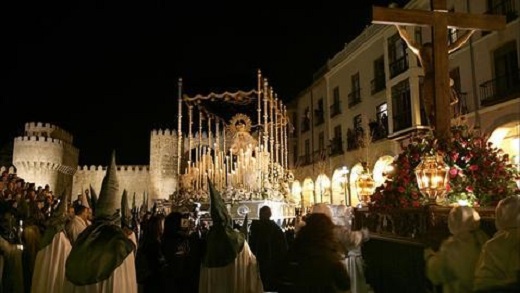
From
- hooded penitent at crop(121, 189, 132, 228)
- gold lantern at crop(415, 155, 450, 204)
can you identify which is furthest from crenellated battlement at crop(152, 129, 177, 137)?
gold lantern at crop(415, 155, 450, 204)

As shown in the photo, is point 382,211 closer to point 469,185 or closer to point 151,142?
point 469,185

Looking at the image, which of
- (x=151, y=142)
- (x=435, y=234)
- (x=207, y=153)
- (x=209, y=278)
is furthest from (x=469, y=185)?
(x=151, y=142)

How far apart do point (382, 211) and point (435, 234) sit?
120cm

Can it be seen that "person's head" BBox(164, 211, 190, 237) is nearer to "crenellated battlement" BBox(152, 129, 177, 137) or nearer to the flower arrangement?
the flower arrangement

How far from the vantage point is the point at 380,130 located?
21.0 metres

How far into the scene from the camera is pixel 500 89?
1433 cm

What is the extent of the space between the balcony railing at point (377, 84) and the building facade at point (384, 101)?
0.05 ft

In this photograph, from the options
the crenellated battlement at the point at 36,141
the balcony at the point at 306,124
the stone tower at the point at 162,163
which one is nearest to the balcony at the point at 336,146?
the balcony at the point at 306,124

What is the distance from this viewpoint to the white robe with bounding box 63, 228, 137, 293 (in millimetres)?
3961

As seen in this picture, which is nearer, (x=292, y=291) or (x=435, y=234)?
(x=292, y=291)

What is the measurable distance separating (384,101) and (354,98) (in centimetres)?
330

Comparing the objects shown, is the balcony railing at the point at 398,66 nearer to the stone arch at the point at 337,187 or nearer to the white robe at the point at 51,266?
the stone arch at the point at 337,187

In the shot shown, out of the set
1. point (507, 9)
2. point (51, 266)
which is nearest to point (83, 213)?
point (51, 266)

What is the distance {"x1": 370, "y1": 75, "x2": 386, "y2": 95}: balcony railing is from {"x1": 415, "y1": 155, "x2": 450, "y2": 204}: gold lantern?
57.1 feet
